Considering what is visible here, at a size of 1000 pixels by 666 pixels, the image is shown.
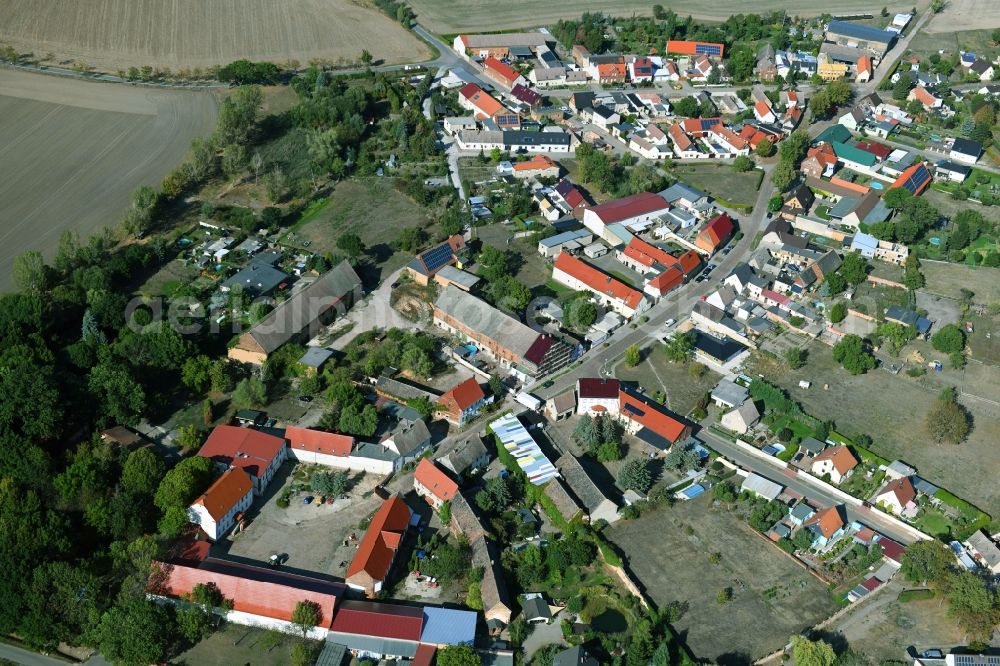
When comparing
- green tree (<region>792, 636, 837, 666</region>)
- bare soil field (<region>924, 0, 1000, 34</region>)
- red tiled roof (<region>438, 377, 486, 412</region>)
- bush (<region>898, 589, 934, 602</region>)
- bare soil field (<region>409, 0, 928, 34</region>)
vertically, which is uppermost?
bare soil field (<region>409, 0, 928, 34</region>)

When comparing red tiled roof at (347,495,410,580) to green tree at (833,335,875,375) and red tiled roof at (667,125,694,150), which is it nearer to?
green tree at (833,335,875,375)

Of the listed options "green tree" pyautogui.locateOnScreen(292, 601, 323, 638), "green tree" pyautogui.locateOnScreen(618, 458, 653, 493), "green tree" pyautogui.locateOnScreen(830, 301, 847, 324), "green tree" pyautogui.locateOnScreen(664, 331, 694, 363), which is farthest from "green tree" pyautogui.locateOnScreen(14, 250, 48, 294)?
"green tree" pyautogui.locateOnScreen(830, 301, 847, 324)

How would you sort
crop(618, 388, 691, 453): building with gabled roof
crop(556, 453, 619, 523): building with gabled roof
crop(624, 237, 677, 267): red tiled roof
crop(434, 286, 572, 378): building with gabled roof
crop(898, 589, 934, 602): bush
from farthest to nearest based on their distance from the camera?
crop(624, 237, 677, 267): red tiled roof → crop(434, 286, 572, 378): building with gabled roof → crop(618, 388, 691, 453): building with gabled roof → crop(556, 453, 619, 523): building with gabled roof → crop(898, 589, 934, 602): bush

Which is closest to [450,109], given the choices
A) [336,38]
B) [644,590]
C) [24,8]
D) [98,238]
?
[336,38]

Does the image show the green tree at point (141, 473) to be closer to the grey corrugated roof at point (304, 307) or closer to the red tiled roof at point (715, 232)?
the grey corrugated roof at point (304, 307)

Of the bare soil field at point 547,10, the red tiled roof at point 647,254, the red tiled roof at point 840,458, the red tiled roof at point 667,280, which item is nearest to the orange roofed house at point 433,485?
the red tiled roof at point 840,458

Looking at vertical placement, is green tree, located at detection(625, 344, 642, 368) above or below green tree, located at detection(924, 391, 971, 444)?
above
